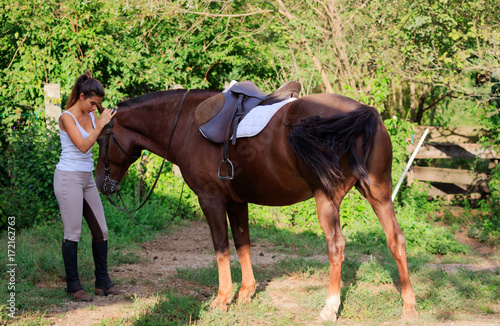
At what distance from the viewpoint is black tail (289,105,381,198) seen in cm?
386

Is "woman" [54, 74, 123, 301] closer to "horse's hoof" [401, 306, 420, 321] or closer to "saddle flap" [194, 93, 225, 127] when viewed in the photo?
"saddle flap" [194, 93, 225, 127]

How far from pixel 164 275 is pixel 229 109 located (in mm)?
2288

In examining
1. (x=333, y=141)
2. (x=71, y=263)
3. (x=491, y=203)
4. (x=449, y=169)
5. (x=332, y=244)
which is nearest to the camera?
(x=333, y=141)

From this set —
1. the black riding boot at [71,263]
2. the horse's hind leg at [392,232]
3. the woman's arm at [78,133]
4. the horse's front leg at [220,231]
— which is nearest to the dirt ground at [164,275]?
the black riding boot at [71,263]

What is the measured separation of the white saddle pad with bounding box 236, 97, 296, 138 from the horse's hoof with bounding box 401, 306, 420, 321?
1.94m

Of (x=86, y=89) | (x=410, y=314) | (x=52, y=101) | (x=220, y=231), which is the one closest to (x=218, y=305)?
(x=220, y=231)

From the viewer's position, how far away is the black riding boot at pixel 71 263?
469 cm

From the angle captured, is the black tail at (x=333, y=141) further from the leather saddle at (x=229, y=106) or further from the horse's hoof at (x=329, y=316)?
the horse's hoof at (x=329, y=316)

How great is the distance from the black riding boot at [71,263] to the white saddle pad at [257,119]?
1956 millimetres

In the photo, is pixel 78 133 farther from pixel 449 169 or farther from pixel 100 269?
pixel 449 169

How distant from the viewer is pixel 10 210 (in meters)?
7.38

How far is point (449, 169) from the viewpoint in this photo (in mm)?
9133

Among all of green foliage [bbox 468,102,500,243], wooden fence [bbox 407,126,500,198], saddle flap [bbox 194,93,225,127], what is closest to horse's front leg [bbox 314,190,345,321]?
saddle flap [bbox 194,93,225,127]

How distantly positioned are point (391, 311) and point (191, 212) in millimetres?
5166
